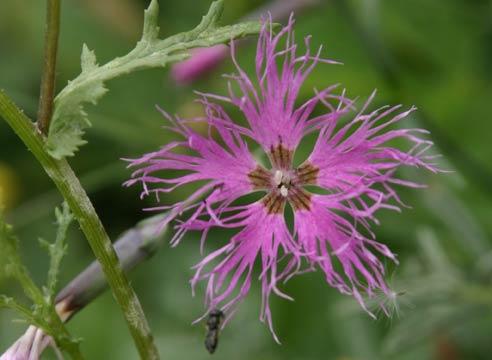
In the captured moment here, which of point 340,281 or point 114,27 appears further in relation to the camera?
point 114,27

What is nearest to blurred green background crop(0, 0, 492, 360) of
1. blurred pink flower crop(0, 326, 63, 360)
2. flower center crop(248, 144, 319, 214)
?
flower center crop(248, 144, 319, 214)

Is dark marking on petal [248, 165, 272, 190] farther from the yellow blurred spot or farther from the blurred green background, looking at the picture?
the yellow blurred spot

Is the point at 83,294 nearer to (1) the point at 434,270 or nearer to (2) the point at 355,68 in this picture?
(1) the point at 434,270

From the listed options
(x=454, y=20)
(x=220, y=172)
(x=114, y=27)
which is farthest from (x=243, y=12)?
(x=220, y=172)

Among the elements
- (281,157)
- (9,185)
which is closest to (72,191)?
(281,157)

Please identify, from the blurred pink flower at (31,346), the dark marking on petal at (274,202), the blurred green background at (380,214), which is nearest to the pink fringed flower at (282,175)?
the dark marking on petal at (274,202)
